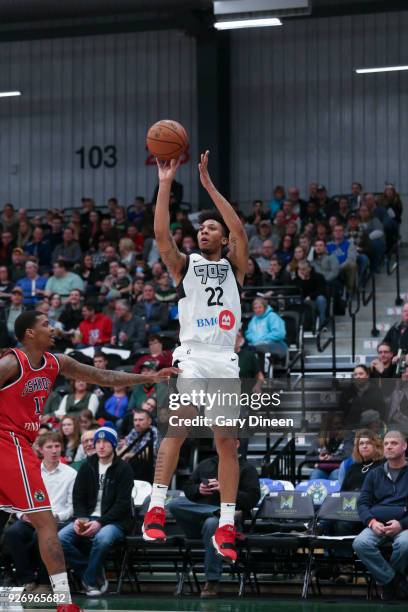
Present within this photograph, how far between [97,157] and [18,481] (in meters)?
19.5

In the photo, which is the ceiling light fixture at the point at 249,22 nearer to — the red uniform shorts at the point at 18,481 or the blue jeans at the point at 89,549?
the blue jeans at the point at 89,549

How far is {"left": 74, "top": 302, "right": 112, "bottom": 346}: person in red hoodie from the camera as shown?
17.3m

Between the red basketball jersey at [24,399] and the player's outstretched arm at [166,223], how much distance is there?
4.06ft

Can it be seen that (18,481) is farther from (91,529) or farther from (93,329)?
(93,329)

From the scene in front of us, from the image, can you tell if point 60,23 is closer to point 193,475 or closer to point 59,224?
point 59,224

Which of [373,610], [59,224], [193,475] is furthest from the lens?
[59,224]

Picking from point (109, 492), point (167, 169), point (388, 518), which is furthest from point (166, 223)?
point (109, 492)

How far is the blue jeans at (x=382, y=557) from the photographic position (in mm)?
10719

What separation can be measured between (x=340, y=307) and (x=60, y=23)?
37.6ft

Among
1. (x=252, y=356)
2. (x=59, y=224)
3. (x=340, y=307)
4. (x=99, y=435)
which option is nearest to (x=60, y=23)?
(x=59, y=224)

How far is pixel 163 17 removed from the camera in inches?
934

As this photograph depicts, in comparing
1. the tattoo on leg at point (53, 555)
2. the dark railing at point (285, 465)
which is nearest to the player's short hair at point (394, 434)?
the dark railing at point (285, 465)

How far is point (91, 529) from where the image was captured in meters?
11.8

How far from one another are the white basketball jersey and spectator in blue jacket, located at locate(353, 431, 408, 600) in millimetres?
3112
